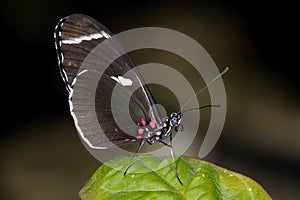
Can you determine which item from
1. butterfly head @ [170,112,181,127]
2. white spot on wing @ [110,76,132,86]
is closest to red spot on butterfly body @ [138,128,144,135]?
butterfly head @ [170,112,181,127]

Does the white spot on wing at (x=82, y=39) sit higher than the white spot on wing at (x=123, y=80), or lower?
higher

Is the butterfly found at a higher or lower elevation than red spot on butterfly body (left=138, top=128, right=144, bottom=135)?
higher

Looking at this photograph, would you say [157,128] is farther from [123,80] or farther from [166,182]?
[166,182]

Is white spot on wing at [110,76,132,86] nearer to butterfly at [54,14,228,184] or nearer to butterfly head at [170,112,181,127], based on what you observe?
butterfly at [54,14,228,184]

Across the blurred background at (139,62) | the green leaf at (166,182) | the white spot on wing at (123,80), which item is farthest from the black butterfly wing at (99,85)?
the blurred background at (139,62)

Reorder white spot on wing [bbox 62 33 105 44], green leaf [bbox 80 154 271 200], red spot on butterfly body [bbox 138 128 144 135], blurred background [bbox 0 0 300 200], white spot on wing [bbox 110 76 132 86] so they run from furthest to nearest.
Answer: blurred background [bbox 0 0 300 200] < red spot on butterfly body [bbox 138 128 144 135] < white spot on wing [bbox 110 76 132 86] < white spot on wing [bbox 62 33 105 44] < green leaf [bbox 80 154 271 200]

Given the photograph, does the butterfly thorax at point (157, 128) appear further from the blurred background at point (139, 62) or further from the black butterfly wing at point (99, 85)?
the blurred background at point (139, 62)

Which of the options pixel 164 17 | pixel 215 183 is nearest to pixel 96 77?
pixel 215 183
